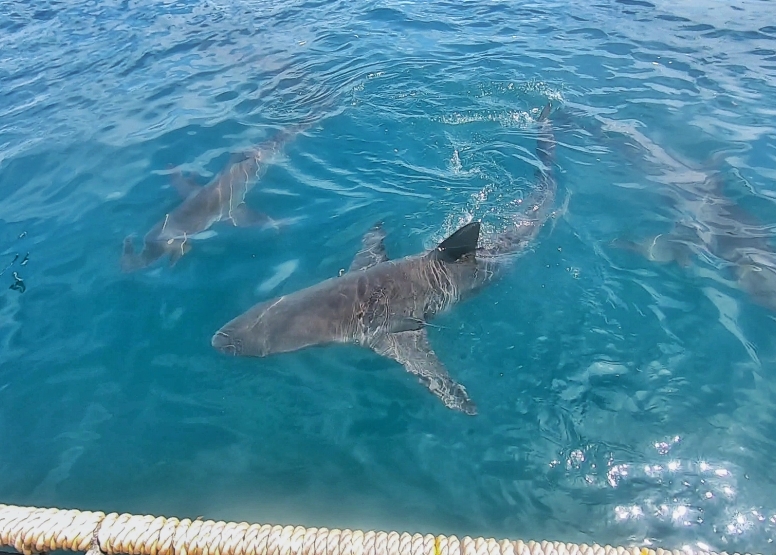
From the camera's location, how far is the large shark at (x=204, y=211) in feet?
27.0

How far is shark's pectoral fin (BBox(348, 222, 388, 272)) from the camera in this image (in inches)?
302

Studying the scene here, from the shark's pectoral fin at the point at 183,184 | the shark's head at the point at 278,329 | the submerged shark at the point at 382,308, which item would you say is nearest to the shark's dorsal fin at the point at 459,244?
the submerged shark at the point at 382,308

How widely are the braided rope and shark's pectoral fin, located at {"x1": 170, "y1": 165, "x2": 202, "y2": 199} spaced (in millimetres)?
6856

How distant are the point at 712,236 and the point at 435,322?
15.0 feet

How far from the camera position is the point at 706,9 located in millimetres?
17016

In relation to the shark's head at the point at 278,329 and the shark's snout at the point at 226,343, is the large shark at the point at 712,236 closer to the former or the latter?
the shark's head at the point at 278,329

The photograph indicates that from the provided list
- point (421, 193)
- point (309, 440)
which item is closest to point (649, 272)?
point (421, 193)

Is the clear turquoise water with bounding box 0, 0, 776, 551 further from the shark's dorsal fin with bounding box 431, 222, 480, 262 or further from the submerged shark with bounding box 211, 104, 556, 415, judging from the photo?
the shark's dorsal fin with bounding box 431, 222, 480, 262

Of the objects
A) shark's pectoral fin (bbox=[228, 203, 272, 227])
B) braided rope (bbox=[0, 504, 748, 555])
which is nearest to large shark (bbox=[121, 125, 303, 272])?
shark's pectoral fin (bbox=[228, 203, 272, 227])

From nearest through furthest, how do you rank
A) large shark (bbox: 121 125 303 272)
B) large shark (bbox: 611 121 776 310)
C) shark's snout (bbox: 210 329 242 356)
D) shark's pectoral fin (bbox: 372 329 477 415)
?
shark's pectoral fin (bbox: 372 329 477 415), shark's snout (bbox: 210 329 242 356), large shark (bbox: 611 121 776 310), large shark (bbox: 121 125 303 272)

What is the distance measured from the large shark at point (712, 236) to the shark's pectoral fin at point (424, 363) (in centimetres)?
347

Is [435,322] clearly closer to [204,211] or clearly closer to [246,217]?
[246,217]

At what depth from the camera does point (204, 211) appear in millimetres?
9016

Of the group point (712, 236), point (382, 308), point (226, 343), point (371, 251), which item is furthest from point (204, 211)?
point (712, 236)
